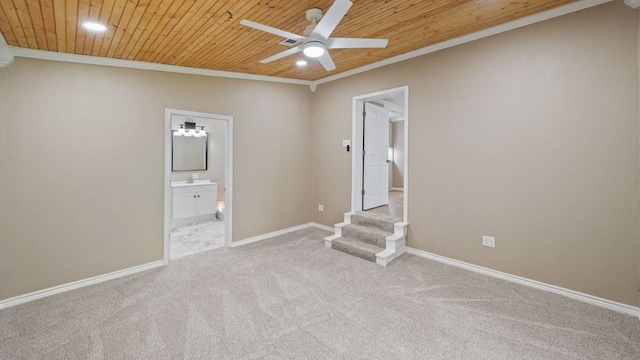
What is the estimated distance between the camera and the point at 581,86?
8.52 ft

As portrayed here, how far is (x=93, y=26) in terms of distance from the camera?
243 centimetres

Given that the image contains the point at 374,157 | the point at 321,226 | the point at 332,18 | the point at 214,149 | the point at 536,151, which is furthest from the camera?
the point at 214,149

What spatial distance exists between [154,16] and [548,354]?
418 centimetres

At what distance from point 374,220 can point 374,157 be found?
1410mm

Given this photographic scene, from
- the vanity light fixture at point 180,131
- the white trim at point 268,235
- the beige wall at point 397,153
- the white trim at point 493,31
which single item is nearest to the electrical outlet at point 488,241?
the white trim at point 493,31

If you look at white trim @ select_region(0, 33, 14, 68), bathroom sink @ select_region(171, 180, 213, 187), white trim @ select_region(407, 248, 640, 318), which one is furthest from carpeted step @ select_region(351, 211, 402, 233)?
white trim @ select_region(0, 33, 14, 68)

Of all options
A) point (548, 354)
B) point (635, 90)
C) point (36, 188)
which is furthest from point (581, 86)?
point (36, 188)

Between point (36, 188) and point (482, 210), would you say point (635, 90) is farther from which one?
point (36, 188)

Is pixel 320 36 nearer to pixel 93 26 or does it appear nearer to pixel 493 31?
pixel 93 26

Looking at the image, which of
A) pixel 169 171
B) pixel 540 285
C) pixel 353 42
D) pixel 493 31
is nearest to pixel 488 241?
pixel 540 285

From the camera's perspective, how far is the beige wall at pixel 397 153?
8656 mm

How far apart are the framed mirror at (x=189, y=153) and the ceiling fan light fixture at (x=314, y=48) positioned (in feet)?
14.8

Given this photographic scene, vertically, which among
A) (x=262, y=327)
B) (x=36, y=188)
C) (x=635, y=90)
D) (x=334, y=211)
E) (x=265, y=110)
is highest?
(x=265, y=110)

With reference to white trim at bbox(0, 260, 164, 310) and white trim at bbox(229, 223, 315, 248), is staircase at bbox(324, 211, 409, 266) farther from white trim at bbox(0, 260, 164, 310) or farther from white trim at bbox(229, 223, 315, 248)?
white trim at bbox(0, 260, 164, 310)
